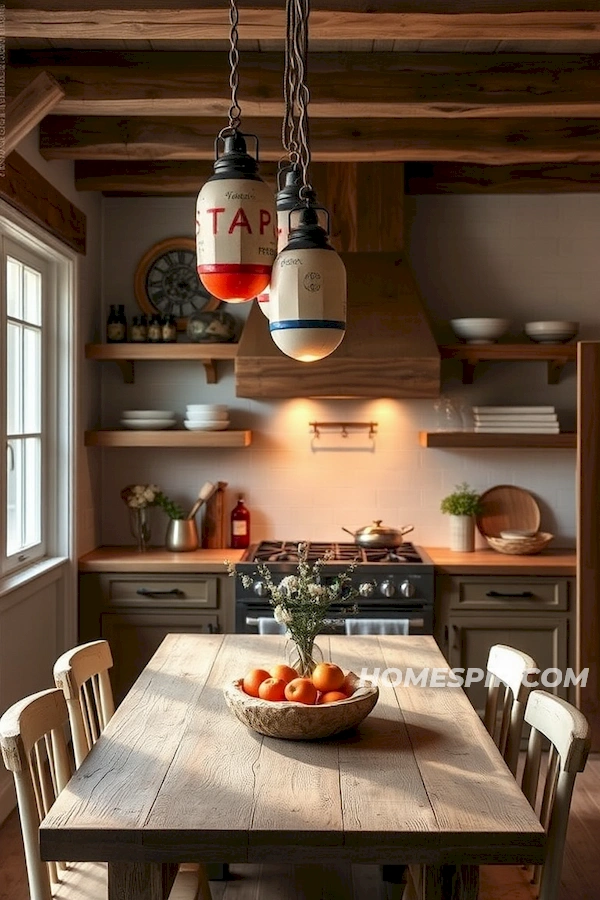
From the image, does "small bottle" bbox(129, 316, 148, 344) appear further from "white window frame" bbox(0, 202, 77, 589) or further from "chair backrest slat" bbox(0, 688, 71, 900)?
"chair backrest slat" bbox(0, 688, 71, 900)

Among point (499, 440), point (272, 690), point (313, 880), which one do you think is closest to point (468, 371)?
point (499, 440)

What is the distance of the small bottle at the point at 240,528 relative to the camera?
523 centimetres

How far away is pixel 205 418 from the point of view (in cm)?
508

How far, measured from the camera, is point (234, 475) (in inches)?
211

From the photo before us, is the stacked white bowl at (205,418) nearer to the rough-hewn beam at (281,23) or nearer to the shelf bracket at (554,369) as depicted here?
the shelf bracket at (554,369)

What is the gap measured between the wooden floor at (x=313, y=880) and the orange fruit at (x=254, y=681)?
47.2 inches

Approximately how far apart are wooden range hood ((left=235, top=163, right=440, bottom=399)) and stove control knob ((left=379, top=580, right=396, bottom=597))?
0.88m

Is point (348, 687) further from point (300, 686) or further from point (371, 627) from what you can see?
point (371, 627)

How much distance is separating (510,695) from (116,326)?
3.05 m

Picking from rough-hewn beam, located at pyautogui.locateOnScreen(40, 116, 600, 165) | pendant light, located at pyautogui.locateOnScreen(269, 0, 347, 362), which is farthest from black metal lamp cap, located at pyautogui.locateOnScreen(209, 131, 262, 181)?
rough-hewn beam, located at pyautogui.locateOnScreen(40, 116, 600, 165)

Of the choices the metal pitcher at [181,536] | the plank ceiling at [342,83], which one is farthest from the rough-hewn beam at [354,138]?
the metal pitcher at [181,536]

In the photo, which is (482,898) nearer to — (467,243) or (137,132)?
(137,132)

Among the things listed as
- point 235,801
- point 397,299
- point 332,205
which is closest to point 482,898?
point 235,801

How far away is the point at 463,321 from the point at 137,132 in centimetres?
180
